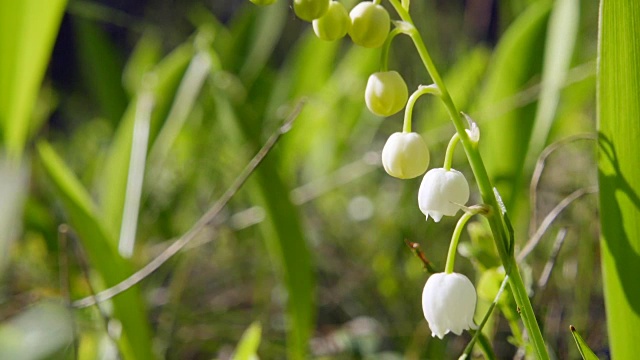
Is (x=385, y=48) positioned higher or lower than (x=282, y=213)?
higher

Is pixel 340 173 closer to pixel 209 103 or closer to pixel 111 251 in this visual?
pixel 209 103

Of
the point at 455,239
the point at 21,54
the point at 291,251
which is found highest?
the point at 21,54

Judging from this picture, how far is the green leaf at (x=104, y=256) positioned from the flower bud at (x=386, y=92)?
338 mm

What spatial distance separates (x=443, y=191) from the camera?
274mm

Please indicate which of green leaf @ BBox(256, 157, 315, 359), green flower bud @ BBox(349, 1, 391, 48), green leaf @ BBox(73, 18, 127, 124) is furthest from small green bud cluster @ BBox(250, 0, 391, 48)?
green leaf @ BBox(73, 18, 127, 124)

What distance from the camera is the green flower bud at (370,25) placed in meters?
0.28

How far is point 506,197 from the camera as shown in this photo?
638 mm

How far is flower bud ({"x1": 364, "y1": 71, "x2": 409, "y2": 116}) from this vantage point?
0.95 feet

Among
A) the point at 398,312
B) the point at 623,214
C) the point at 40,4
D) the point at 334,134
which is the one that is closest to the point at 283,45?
the point at 334,134

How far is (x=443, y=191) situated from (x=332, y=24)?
7 cm

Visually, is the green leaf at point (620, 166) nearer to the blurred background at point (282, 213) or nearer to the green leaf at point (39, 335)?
the blurred background at point (282, 213)

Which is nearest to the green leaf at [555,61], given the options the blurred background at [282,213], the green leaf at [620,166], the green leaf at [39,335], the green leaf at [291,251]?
the blurred background at [282,213]

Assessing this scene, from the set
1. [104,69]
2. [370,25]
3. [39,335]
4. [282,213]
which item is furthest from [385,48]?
[104,69]

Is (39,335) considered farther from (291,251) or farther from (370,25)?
(291,251)
